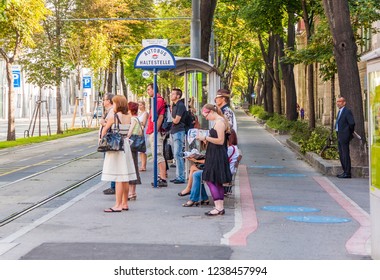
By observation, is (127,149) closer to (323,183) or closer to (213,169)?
(213,169)

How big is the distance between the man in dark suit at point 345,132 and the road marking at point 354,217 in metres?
0.55

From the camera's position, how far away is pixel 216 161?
38.7ft

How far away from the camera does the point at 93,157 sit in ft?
82.9

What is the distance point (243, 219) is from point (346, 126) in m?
7.52

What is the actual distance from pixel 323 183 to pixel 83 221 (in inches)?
291

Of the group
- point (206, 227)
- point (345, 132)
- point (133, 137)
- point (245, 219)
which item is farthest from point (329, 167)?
point (206, 227)

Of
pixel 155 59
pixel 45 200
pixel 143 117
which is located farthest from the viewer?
pixel 143 117

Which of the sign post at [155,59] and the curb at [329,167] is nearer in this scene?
the sign post at [155,59]

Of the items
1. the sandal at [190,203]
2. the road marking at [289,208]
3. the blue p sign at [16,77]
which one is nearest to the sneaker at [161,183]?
the sandal at [190,203]

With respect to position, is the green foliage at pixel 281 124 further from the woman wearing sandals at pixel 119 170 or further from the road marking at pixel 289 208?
the woman wearing sandals at pixel 119 170

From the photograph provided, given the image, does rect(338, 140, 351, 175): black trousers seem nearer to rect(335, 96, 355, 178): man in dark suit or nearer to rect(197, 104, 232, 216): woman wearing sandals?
rect(335, 96, 355, 178): man in dark suit

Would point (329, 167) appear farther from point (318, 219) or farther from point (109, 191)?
point (318, 219)

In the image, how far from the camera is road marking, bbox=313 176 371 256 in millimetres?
8969

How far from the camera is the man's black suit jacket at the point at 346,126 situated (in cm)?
1811
